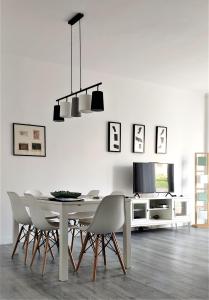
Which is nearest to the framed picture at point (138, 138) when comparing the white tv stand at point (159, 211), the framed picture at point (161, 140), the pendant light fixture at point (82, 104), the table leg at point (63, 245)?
the framed picture at point (161, 140)

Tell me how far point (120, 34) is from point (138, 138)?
2.58m

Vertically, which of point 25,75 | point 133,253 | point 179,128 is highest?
point 25,75

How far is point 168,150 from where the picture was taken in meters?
7.28

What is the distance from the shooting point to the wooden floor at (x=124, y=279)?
306cm

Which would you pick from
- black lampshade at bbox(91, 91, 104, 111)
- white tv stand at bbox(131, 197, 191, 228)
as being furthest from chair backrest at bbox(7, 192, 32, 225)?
white tv stand at bbox(131, 197, 191, 228)

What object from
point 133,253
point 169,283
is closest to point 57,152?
point 133,253

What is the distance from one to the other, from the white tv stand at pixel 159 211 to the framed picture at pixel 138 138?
0.98m

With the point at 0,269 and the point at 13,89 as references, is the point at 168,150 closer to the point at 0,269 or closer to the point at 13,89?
the point at 13,89

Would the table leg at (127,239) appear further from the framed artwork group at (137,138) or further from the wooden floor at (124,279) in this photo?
the framed artwork group at (137,138)

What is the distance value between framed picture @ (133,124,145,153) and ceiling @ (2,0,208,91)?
103cm

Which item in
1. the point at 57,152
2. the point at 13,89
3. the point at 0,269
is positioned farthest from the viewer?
the point at 57,152

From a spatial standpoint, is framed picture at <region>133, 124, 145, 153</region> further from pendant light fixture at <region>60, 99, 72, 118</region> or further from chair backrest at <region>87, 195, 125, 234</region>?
chair backrest at <region>87, 195, 125, 234</region>

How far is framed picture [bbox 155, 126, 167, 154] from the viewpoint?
23.2 ft

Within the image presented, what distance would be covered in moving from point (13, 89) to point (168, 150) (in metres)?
3.38
